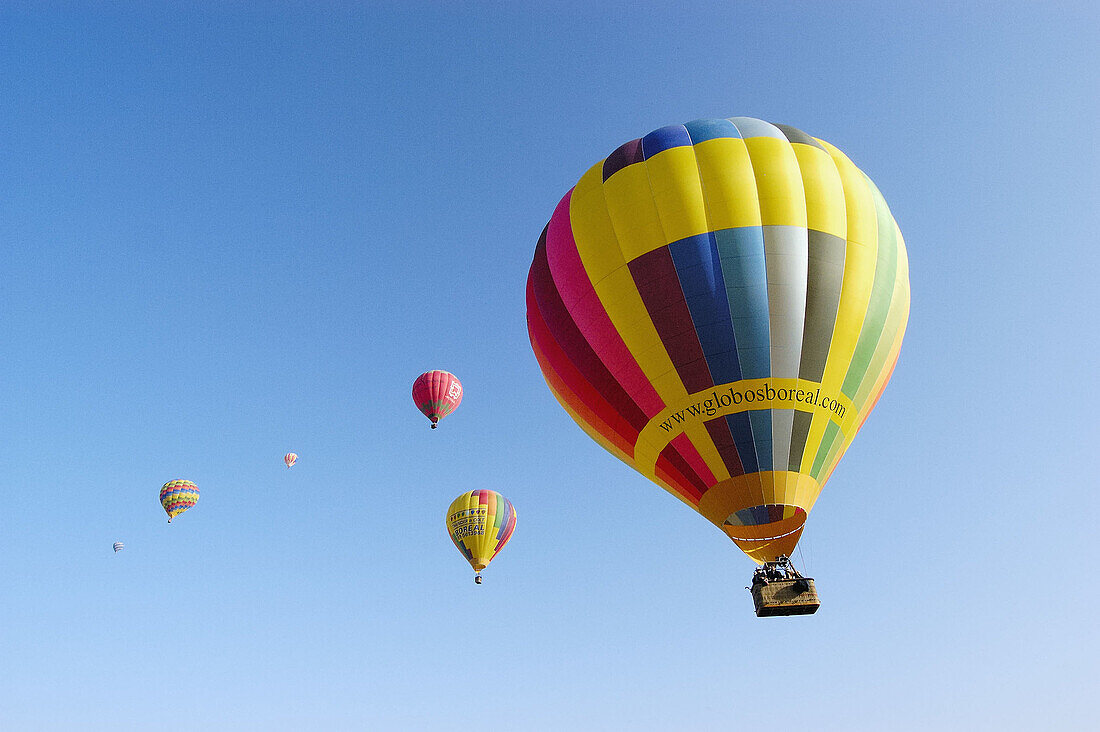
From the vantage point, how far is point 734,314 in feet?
41.3

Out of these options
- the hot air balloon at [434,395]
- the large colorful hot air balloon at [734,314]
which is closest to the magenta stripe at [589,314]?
the large colorful hot air balloon at [734,314]

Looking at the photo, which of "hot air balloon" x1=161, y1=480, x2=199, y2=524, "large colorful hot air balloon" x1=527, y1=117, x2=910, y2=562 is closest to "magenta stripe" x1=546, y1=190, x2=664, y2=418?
"large colorful hot air balloon" x1=527, y1=117, x2=910, y2=562

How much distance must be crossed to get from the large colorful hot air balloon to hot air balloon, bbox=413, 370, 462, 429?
1638cm

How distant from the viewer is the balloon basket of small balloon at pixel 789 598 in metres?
11.8

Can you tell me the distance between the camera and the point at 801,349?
41.2ft

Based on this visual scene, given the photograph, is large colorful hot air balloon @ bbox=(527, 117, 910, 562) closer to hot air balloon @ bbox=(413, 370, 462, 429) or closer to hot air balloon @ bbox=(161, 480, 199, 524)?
hot air balloon @ bbox=(413, 370, 462, 429)

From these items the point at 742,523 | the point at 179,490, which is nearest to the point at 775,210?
the point at 742,523

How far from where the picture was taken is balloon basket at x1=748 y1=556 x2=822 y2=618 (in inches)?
464

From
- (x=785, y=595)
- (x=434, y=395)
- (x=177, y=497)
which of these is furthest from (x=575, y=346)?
(x=177, y=497)

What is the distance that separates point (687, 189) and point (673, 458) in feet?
16.6

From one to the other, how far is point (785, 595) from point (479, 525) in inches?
883

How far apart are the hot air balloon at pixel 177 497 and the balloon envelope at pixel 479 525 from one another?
17.3m

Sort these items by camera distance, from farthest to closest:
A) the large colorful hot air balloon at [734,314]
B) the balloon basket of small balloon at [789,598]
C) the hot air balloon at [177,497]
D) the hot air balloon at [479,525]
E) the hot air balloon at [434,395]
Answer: the hot air balloon at [177,497] → the hot air balloon at [479,525] → the hot air balloon at [434,395] → the large colorful hot air balloon at [734,314] → the balloon basket of small balloon at [789,598]

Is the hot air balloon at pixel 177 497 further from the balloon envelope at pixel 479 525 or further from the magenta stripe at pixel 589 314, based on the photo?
the magenta stripe at pixel 589 314
